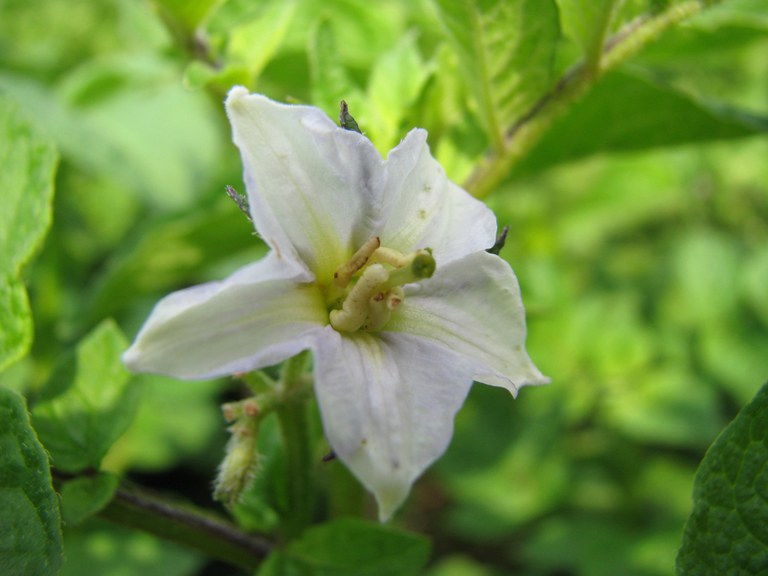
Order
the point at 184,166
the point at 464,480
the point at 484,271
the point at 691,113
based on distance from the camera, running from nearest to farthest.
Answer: the point at 484,271 → the point at 691,113 → the point at 464,480 → the point at 184,166

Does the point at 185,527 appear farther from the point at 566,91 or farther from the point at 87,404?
the point at 566,91

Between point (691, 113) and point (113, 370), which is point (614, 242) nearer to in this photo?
point (691, 113)

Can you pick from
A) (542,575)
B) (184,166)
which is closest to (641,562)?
(542,575)

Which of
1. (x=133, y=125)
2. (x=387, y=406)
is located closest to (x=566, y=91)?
(x=387, y=406)

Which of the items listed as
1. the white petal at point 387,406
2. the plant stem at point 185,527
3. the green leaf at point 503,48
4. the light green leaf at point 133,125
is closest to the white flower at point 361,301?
the white petal at point 387,406

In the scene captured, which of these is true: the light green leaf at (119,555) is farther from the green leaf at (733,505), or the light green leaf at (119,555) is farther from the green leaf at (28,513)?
the green leaf at (733,505)

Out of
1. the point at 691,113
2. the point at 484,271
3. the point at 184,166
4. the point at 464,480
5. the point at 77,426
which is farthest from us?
the point at 184,166
